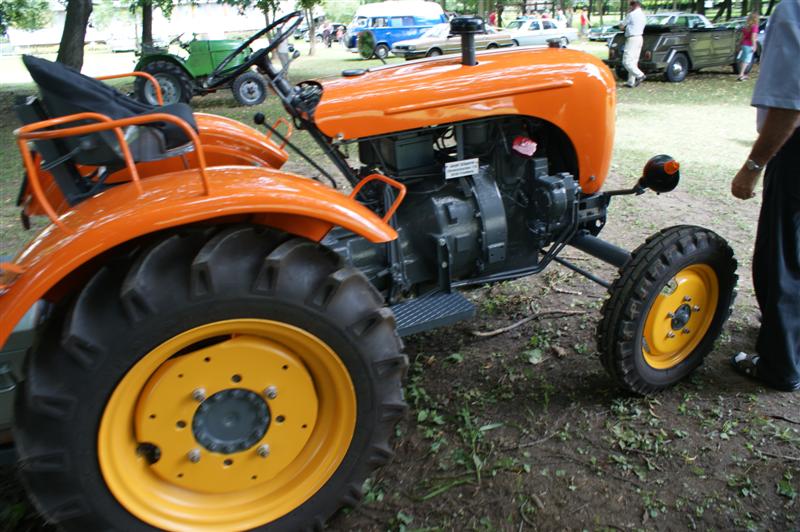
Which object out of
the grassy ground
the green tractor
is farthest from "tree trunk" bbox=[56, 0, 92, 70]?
the grassy ground

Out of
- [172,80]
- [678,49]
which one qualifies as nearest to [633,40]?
[678,49]

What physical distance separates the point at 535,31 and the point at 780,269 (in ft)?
66.8

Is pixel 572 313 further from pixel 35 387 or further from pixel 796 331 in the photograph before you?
pixel 35 387

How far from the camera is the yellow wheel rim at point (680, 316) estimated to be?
8.64 ft

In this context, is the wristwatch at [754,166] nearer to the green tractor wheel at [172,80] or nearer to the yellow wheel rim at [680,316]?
the yellow wheel rim at [680,316]

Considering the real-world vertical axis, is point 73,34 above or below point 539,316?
above

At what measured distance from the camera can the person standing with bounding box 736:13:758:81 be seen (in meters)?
13.1

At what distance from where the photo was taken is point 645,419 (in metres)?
2.59

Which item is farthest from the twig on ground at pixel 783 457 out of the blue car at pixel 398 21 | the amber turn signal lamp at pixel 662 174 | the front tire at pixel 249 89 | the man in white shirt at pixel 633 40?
the blue car at pixel 398 21

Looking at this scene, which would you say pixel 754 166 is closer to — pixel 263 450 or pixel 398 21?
pixel 263 450

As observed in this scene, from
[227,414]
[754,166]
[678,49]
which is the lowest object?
[678,49]

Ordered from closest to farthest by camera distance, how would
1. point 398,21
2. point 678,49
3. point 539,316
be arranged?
point 539,316, point 678,49, point 398,21

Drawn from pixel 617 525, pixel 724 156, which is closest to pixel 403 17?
pixel 724 156

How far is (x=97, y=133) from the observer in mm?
1829
